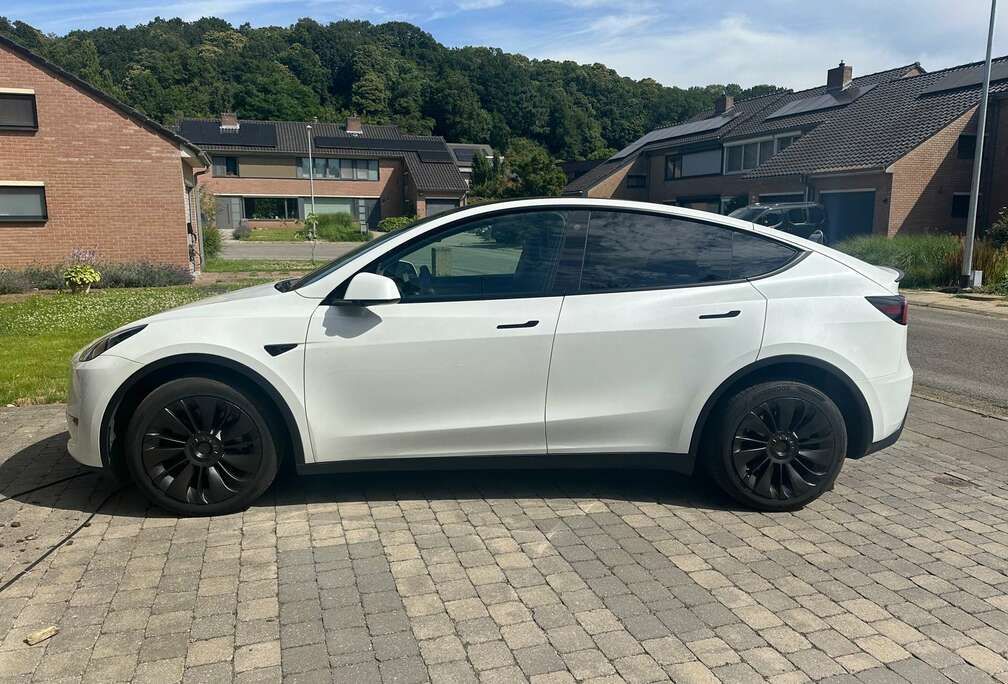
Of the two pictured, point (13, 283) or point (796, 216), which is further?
point (796, 216)

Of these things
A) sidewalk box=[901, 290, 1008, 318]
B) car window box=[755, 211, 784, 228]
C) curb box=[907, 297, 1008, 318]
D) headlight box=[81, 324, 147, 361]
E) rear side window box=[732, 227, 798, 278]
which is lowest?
curb box=[907, 297, 1008, 318]

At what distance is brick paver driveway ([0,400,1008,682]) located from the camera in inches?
106

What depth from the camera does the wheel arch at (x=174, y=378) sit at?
3.83m

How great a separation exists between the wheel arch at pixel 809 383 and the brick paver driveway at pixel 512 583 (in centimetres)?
42

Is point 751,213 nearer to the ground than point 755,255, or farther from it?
farther from it

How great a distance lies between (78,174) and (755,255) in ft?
64.0

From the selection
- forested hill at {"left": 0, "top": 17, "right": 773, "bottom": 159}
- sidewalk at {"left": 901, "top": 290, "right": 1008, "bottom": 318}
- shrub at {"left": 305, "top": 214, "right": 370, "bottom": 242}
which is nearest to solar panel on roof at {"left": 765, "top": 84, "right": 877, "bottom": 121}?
sidewalk at {"left": 901, "top": 290, "right": 1008, "bottom": 318}

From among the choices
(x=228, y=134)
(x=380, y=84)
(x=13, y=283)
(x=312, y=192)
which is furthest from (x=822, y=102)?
(x=380, y=84)

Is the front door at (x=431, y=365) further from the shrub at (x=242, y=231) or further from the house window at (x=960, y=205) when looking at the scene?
the shrub at (x=242, y=231)

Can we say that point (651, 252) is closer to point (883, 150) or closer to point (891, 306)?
point (891, 306)

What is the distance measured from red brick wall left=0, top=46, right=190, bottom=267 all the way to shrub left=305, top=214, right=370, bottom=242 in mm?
30222

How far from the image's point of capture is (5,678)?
258cm

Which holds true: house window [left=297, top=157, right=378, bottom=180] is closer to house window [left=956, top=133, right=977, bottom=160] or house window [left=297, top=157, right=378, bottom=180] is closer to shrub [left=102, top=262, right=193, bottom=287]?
shrub [left=102, top=262, right=193, bottom=287]

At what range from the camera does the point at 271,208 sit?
5884 centimetres
